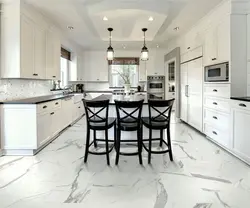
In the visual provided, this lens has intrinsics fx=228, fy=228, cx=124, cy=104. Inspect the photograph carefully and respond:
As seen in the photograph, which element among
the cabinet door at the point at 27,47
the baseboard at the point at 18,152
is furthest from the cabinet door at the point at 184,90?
the baseboard at the point at 18,152

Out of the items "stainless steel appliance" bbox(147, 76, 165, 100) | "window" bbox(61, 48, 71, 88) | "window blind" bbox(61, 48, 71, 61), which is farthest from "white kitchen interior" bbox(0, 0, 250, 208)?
"stainless steel appliance" bbox(147, 76, 165, 100)

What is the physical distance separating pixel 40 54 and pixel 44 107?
1301mm

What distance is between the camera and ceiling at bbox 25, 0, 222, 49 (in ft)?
12.9

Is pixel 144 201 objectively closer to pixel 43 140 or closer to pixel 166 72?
pixel 43 140

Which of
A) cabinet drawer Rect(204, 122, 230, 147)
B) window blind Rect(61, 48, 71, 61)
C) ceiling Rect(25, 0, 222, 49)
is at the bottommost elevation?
cabinet drawer Rect(204, 122, 230, 147)

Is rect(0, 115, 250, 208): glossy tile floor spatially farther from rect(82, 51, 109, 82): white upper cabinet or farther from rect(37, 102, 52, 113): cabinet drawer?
rect(82, 51, 109, 82): white upper cabinet

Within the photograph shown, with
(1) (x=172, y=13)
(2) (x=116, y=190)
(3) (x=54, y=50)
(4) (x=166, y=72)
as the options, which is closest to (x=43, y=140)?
(2) (x=116, y=190)

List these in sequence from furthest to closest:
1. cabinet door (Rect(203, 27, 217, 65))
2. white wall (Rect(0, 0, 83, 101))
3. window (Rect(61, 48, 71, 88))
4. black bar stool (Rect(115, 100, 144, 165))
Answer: window (Rect(61, 48, 71, 88))
cabinet door (Rect(203, 27, 217, 65))
white wall (Rect(0, 0, 83, 101))
black bar stool (Rect(115, 100, 144, 165))

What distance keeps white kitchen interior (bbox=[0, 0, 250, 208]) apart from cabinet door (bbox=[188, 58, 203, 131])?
27 millimetres

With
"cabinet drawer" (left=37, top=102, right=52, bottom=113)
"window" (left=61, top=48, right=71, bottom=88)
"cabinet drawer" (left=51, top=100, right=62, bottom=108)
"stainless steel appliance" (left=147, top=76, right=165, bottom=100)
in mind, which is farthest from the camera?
"stainless steel appliance" (left=147, top=76, right=165, bottom=100)

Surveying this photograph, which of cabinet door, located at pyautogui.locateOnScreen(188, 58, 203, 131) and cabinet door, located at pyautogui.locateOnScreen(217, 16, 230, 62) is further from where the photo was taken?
cabinet door, located at pyautogui.locateOnScreen(188, 58, 203, 131)

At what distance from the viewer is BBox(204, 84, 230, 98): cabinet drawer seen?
393 cm

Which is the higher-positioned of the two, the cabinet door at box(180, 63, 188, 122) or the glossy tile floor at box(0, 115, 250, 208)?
the cabinet door at box(180, 63, 188, 122)

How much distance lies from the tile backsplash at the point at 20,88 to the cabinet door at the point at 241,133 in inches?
155
